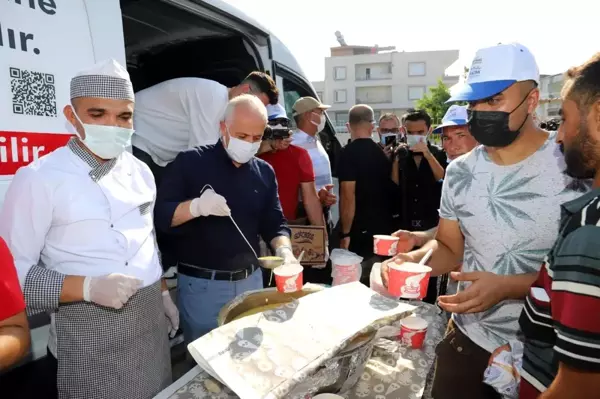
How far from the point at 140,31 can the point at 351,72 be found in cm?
5350

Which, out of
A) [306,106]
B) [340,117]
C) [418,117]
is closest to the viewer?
[306,106]

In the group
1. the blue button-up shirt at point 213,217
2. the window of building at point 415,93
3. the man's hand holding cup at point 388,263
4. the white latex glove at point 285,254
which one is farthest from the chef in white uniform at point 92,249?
the window of building at point 415,93

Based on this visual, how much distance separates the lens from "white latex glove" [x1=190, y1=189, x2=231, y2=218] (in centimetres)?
202

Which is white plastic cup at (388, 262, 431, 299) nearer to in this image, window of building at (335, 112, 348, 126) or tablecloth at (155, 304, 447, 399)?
tablecloth at (155, 304, 447, 399)

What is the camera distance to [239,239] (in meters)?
2.24

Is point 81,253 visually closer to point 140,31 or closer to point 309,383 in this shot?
point 309,383

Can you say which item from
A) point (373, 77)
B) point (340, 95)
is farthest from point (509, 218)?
point (373, 77)

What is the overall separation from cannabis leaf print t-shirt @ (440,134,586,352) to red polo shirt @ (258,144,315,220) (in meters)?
1.65

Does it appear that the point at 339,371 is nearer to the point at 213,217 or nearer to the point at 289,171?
the point at 213,217

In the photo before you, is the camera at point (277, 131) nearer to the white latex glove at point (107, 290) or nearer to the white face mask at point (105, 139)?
the white face mask at point (105, 139)

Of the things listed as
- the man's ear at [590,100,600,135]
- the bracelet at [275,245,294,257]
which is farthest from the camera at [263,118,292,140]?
the man's ear at [590,100,600,135]

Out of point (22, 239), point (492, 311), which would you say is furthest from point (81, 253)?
point (492, 311)

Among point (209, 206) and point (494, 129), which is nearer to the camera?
point (494, 129)

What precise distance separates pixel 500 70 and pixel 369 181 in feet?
7.00
